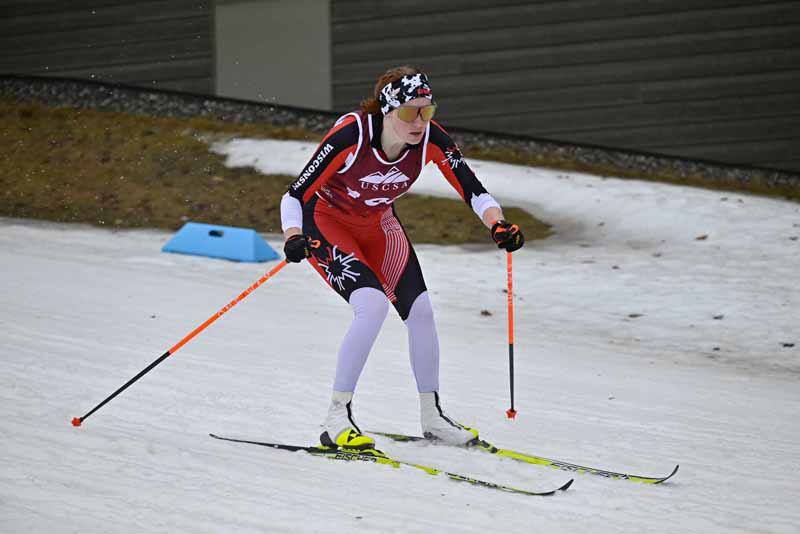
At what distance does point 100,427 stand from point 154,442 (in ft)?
1.29

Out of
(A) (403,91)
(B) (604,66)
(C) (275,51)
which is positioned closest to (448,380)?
(A) (403,91)

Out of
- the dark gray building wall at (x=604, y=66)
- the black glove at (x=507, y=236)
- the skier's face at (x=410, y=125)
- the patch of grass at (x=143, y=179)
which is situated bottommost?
the patch of grass at (x=143, y=179)

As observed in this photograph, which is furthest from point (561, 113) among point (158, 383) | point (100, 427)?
point (100, 427)

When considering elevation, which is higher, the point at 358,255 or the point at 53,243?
the point at 358,255

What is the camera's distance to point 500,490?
431cm

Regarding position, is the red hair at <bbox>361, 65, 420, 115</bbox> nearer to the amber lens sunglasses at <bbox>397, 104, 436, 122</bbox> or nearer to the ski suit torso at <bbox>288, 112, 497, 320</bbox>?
the ski suit torso at <bbox>288, 112, 497, 320</bbox>

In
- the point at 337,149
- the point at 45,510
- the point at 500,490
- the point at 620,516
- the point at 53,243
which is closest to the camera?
the point at 45,510

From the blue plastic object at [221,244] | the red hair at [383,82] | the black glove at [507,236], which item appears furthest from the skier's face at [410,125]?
the blue plastic object at [221,244]

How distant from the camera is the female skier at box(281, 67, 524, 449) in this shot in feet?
15.8

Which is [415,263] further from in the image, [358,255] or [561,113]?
[561,113]

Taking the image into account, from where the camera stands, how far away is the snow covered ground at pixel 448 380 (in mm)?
4023

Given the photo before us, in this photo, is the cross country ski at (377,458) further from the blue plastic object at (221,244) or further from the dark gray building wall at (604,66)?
the dark gray building wall at (604,66)

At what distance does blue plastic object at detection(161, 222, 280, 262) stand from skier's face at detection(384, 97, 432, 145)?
650 centimetres

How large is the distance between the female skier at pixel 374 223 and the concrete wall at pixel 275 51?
11.8 metres
